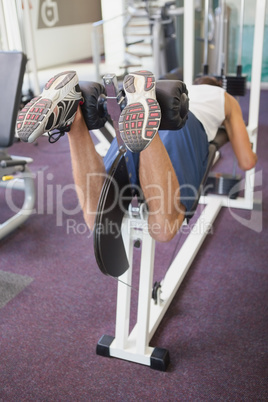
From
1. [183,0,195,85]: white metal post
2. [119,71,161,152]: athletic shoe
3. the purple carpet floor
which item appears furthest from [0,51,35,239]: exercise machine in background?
[119,71,161,152]: athletic shoe

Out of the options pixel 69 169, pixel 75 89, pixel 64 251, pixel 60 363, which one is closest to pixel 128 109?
pixel 75 89

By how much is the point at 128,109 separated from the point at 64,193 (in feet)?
6.67

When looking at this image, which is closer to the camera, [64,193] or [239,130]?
[239,130]

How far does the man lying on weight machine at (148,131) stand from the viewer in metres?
1.12

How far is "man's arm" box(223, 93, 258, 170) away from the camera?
2.03 meters

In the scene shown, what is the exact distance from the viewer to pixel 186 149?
1.60 m

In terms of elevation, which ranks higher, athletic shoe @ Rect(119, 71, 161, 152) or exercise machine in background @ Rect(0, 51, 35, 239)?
athletic shoe @ Rect(119, 71, 161, 152)

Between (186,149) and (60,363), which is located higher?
(186,149)

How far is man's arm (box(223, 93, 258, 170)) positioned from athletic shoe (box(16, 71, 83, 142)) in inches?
38.1

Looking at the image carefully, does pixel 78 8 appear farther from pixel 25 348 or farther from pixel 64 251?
pixel 25 348

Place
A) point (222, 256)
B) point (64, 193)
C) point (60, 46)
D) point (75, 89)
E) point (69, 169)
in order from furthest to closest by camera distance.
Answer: point (60, 46)
point (69, 169)
point (64, 193)
point (222, 256)
point (75, 89)

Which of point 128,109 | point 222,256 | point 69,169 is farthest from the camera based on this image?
point 69,169

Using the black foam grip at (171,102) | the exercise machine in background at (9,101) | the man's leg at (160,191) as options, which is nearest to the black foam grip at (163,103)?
the black foam grip at (171,102)

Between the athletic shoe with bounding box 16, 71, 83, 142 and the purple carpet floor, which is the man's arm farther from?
the athletic shoe with bounding box 16, 71, 83, 142
